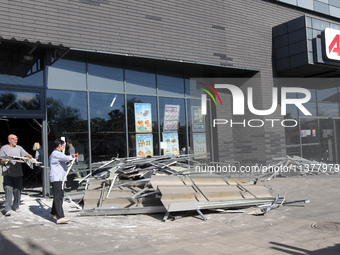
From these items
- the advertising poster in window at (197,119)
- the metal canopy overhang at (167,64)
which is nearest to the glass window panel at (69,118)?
the metal canopy overhang at (167,64)

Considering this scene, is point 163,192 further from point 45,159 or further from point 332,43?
point 332,43

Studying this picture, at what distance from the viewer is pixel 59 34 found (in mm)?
9641

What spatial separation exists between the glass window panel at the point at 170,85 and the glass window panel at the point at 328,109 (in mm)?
8355

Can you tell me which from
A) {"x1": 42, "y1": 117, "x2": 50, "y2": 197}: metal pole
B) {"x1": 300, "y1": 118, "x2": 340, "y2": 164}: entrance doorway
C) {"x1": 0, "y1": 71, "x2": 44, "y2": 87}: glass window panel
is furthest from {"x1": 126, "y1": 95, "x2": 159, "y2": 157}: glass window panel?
{"x1": 300, "y1": 118, "x2": 340, "y2": 164}: entrance doorway

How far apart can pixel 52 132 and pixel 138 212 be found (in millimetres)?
4253

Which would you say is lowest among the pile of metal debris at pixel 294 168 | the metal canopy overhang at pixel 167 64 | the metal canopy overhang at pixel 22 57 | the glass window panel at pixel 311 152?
the pile of metal debris at pixel 294 168

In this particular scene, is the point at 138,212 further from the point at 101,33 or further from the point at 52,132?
the point at 101,33

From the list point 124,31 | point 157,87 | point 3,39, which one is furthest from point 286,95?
point 3,39

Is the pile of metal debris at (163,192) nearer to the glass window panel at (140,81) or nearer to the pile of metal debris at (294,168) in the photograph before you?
the glass window panel at (140,81)

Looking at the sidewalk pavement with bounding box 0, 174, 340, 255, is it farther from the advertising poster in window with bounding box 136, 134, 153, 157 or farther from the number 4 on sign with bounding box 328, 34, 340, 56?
the number 4 on sign with bounding box 328, 34, 340, 56

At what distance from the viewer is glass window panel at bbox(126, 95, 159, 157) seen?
11422 millimetres

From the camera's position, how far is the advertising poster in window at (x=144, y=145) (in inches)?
454

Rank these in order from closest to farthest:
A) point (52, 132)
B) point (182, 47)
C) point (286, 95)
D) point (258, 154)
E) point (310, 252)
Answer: point (310, 252) < point (52, 132) < point (182, 47) < point (258, 154) < point (286, 95)

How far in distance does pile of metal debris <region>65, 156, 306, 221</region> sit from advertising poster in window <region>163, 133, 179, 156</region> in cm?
322
